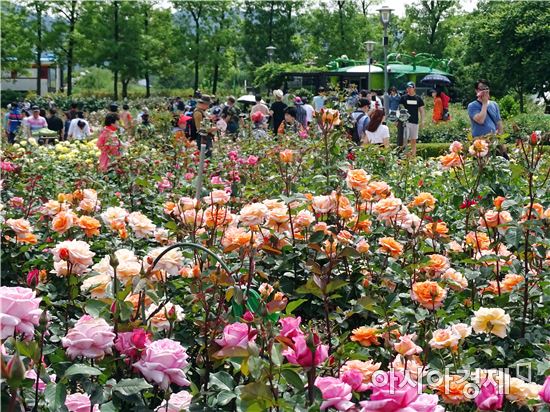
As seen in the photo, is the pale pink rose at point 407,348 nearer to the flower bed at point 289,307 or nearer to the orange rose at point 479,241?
the flower bed at point 289,307

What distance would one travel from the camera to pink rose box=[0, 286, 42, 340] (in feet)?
4.88

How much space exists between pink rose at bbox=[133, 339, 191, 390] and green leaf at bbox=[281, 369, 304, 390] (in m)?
0.20

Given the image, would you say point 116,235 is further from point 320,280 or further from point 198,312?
point 320,280

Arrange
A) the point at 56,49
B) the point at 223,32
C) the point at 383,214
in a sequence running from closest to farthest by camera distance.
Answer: the point at 383,214 < the point at 56,49 < the point at 223,32

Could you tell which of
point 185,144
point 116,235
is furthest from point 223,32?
point 116,235

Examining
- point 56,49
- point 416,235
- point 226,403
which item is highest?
point 56,49

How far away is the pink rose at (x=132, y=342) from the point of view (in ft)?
5.52

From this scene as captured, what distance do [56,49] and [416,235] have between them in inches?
1507

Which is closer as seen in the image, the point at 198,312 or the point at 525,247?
the point at 198,312

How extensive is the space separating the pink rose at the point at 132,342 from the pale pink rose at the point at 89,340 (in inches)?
2.7

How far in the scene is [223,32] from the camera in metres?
43.0

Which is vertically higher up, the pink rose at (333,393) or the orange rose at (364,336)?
the pink rose at (333,393)

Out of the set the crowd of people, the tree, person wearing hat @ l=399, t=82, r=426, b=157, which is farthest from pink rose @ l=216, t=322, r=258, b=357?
the tree

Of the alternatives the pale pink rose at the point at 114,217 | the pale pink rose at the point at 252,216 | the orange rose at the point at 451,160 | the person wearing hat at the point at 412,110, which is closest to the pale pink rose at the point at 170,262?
the pale pink rose at the point at 252,216
